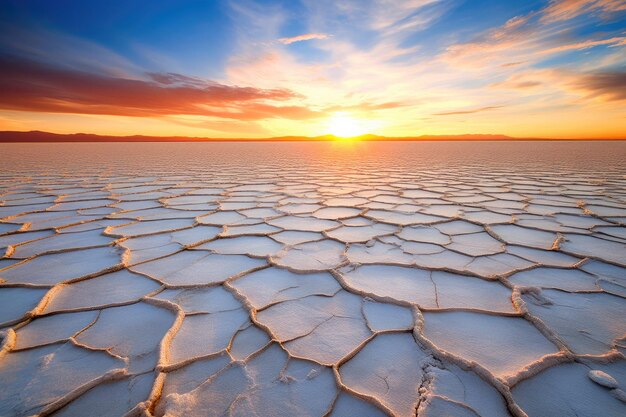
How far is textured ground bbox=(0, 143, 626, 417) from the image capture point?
2.24 ft

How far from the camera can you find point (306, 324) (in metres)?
0.94

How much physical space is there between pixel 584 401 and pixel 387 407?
43 centimetres

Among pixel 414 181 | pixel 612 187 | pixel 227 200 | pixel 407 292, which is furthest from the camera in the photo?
pixel 414 181

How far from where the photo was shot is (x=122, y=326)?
94 cm

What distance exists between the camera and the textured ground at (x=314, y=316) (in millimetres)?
682

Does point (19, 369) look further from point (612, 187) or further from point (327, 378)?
point (612, 187)

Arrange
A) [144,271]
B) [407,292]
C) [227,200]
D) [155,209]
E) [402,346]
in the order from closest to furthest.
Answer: [402,346], [407,292], [144,271], [155,209], [227,200]

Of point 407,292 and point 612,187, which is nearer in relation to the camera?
point 407,292

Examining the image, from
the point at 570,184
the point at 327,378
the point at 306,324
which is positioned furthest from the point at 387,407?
the point at 570,184

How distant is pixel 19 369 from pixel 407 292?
3.74 feet

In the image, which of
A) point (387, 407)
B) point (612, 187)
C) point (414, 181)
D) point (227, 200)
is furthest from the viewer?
point (414, 181)

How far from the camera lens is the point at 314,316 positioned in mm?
983

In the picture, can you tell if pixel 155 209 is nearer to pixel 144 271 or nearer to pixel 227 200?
pixel 227 200

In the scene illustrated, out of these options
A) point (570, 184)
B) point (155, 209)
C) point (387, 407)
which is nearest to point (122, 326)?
point (387, 407)
